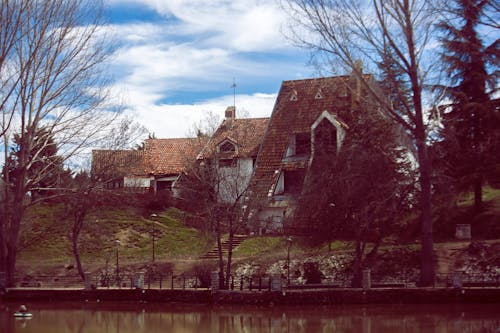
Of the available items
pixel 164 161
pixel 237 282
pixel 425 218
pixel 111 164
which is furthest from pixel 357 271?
pixel 164 161

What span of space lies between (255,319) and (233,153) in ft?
68.2

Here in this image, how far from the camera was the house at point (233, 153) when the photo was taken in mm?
34906

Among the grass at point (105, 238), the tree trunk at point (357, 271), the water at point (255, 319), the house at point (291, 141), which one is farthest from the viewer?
the grass at point (105, 238)

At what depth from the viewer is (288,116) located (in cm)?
4816

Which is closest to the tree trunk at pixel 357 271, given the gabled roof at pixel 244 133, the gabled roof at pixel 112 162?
the gabled roof at pixel 244 133

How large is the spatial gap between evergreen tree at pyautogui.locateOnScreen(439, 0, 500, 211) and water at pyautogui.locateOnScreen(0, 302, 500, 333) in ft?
37.4

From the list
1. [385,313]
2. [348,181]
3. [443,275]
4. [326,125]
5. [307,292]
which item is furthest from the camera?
[326,125]

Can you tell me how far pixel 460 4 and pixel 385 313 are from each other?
17.5 m

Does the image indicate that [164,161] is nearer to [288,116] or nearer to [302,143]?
[288,116]

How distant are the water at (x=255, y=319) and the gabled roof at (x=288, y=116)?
59.6 ft

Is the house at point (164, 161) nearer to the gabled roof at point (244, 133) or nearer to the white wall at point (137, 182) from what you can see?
the white wall at point (137, 182)

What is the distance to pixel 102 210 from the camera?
49.1 m

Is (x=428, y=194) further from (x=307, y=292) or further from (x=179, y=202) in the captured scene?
(x=179, y=202)

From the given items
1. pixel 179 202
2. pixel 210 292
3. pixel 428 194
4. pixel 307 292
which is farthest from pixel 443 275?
pixel 179 202
